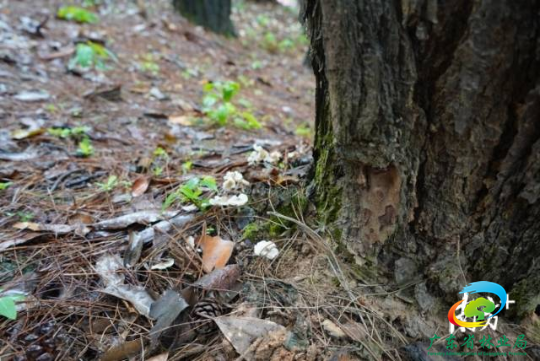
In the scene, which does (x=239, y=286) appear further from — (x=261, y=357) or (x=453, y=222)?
(x=453, y=222)

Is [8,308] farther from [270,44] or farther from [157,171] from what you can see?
[270,44]

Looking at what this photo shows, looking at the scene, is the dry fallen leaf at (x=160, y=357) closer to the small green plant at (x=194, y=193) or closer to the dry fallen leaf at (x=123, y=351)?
the dry fallen leaf at (x=123, y=351)

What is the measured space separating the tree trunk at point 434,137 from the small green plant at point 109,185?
1.21 meters

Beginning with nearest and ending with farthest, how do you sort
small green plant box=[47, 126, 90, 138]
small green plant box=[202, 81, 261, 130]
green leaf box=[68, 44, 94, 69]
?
small green plant box=[47, 126, 90, 138], small green plant box=[202, 81, 261, 130], green leaf box=[68, 44, 94, 69]

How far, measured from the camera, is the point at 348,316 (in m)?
1.34

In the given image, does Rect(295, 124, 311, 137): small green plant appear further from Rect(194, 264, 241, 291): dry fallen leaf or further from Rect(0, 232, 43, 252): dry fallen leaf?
Rect(0, 232, 43, 252): dry fallen leaf

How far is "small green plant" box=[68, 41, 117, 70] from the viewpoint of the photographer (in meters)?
3.79

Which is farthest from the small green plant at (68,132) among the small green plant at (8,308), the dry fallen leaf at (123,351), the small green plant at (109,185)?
the dry fallen leaf at (123,351)

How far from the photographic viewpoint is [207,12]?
234 inches

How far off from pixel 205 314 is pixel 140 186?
0.95 meters

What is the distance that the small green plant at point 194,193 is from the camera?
67.2 inches

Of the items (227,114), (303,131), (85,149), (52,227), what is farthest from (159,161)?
(303,131)

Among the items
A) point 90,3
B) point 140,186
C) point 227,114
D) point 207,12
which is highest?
point 207,12

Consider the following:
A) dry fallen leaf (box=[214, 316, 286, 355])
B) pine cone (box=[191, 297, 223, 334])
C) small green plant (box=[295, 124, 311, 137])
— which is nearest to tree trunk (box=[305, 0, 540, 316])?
dry fallen leaf (box=[214, 316, 286, 355])
